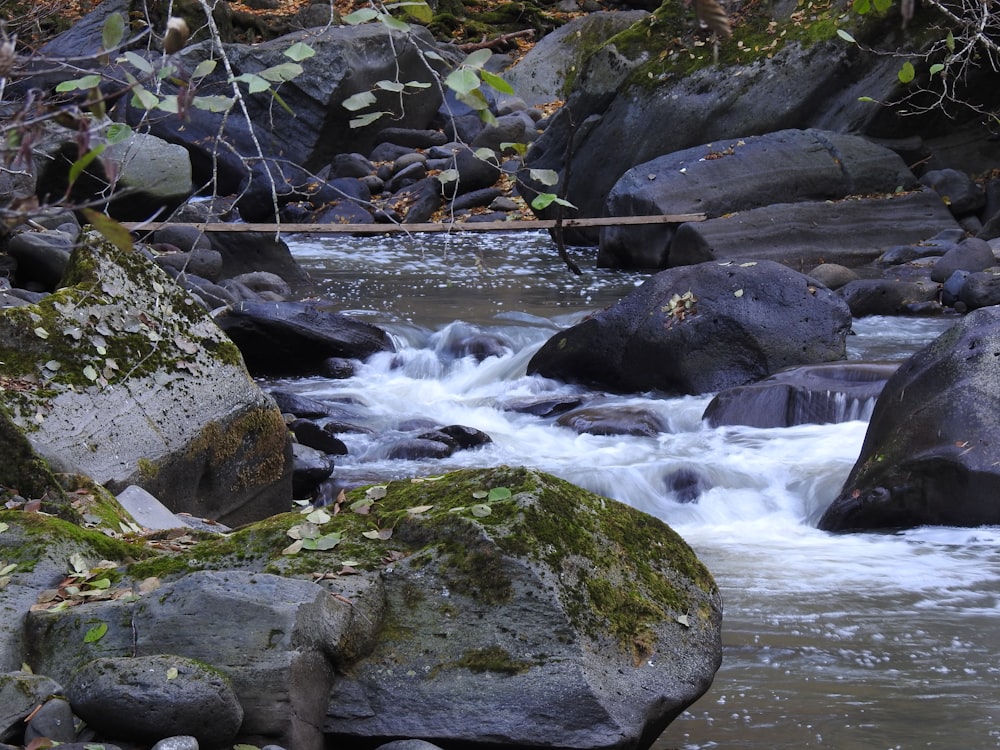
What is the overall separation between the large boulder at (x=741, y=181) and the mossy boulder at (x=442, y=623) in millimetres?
10736

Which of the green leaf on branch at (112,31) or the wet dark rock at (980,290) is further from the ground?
the green leaf on branch at (112,31)

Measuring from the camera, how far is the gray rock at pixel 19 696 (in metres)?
2.86

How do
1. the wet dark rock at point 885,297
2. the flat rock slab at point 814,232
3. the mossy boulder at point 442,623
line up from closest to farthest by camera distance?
1. the mossy boulder at point 442,623
2. the wet dark rock at point 885,297
3. the flat rock slab at point 814,232

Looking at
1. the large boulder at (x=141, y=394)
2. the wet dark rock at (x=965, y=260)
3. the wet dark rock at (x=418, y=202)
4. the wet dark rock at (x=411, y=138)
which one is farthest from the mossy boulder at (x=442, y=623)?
the wet dark rock at (x=411, y=138)

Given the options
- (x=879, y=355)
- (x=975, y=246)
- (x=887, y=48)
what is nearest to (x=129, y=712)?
(x=879, y=355)

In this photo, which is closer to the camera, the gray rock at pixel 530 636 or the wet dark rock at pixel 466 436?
the gray rock at pixel 530 636

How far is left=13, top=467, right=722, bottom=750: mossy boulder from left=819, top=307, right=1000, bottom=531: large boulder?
111 inches

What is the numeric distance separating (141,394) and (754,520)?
3.53 meters

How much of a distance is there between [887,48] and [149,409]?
12.5 m

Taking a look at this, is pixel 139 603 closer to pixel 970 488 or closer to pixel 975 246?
pixel 970 488

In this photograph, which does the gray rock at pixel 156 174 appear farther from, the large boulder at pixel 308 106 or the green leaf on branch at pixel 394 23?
the green leaf on branch at pixel 394 23

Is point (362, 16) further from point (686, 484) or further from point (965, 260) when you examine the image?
point (965, 260)

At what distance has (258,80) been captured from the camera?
206 cm

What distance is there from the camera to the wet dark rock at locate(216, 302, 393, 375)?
33.4 ft
